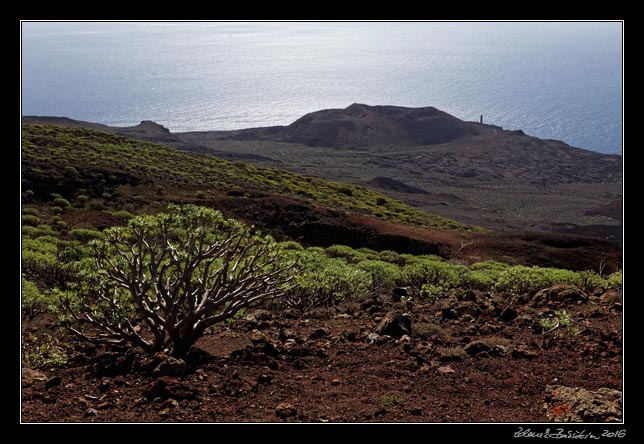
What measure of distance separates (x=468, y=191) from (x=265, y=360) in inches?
2687

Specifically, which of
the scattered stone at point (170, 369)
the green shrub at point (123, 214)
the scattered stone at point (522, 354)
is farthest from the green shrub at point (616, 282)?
the green shrub at point (123, 214)

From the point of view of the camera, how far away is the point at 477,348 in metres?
6.93

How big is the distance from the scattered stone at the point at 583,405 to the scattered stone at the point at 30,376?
468 centimetres

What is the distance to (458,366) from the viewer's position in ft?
A: 21.1

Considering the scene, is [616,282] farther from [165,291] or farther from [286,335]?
[165,291]

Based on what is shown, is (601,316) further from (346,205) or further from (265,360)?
(346,205)

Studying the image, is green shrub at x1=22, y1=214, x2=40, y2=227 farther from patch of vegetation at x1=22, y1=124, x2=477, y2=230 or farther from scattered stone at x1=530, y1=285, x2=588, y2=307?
scattered stone at x1=530, y1=285, x2=588, y2=307

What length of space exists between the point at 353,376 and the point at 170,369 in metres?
1.79

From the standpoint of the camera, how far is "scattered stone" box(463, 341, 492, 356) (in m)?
6.90

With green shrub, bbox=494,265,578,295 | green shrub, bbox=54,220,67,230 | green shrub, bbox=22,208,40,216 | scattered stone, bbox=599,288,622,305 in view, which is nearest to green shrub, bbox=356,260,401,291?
green shrub, bbox=494,265,578,295

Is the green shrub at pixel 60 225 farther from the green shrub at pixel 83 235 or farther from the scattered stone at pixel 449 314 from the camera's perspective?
Result: the scattered stone at pixel 449 314

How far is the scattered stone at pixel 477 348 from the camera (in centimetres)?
690
